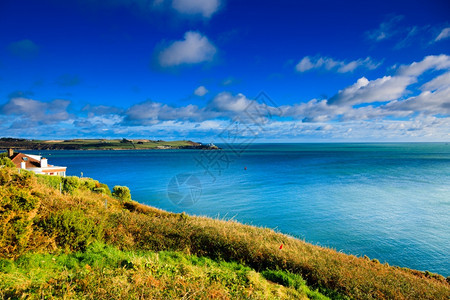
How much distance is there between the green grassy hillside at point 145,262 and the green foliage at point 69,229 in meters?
0.03

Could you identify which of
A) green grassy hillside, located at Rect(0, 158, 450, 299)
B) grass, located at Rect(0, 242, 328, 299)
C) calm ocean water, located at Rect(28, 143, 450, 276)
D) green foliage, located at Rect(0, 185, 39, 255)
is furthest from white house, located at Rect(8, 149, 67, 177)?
grass, located at Rect(0, 242, 328, 299)

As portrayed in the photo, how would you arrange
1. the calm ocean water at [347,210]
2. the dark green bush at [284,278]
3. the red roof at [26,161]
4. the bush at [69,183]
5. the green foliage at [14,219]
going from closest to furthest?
the green foliage at [14,219] < the dark green bush at [284,278] < the calm ocean water at [347,210] < the bush at [69,183] < the red roof at [26,161]

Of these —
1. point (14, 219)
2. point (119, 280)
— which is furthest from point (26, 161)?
point (119, 280)

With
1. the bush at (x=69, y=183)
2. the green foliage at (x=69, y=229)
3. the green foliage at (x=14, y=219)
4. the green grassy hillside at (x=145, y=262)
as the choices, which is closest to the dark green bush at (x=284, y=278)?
the green grassy hillside at (x=145, y=262)

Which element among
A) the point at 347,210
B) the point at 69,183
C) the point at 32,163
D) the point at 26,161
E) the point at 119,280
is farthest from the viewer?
the point at 32,163

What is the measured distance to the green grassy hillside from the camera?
470cm

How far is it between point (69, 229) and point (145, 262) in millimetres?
2797

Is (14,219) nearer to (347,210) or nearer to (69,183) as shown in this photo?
(69,183)

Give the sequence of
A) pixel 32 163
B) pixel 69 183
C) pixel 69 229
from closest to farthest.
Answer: pixel 69 229
pixel 69 183
pixel 32 163

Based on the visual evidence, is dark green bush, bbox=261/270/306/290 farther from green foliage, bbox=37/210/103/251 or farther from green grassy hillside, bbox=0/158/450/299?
green foliage, bbox=37/210/103/251

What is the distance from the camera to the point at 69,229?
704cm

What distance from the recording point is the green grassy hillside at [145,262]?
4.70 m

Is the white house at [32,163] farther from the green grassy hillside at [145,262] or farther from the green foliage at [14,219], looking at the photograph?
the green foliage at [14,219]

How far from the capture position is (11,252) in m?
5.84
